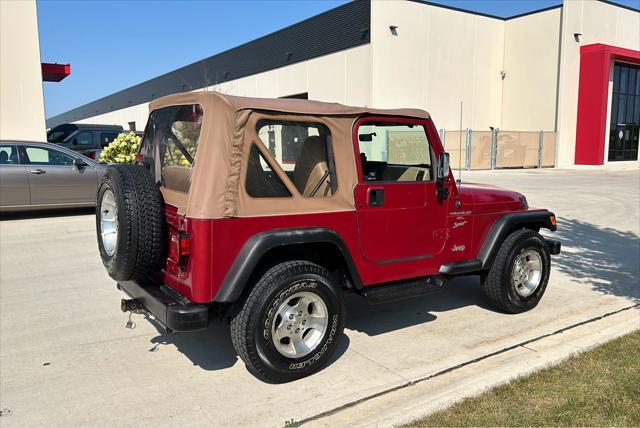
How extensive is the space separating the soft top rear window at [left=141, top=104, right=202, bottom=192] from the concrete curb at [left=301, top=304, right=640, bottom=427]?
1938 millimetres

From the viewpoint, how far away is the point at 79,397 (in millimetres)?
3465

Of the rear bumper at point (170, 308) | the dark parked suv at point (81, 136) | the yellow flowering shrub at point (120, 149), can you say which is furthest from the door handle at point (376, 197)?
the dark parked suv at point (81, 136)

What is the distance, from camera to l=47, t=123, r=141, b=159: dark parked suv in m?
16.9

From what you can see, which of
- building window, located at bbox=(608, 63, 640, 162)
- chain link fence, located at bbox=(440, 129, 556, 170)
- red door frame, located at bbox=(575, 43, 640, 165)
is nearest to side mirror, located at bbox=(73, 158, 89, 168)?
chain link fence, located at bbox=(440, 129, 556, 170)

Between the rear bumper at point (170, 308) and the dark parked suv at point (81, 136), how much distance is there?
14522mm

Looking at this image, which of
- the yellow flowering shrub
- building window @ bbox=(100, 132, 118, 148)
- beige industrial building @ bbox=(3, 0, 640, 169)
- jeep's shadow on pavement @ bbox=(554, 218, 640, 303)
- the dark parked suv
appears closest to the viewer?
jeep's shadow on pavement @ bbox=(554, 218, 640, 303)

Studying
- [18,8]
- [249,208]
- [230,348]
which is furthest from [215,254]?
[18,8]

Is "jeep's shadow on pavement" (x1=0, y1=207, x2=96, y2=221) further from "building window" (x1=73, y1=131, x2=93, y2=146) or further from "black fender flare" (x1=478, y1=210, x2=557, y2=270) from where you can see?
"black fender flare" (x1=478, y1=210, x2=557, y2=270)

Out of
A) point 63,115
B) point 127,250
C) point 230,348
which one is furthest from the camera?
point 63,115

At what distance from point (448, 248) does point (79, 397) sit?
3.07 meters

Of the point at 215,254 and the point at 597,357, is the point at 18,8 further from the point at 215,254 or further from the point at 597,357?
the point at 597,357

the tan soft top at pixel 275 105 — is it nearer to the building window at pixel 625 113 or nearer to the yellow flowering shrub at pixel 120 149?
the yellow flowering shrub at pixel 120 149

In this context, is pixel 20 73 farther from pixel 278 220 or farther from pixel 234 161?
pixel 278 220

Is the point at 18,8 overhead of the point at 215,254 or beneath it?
overhead
